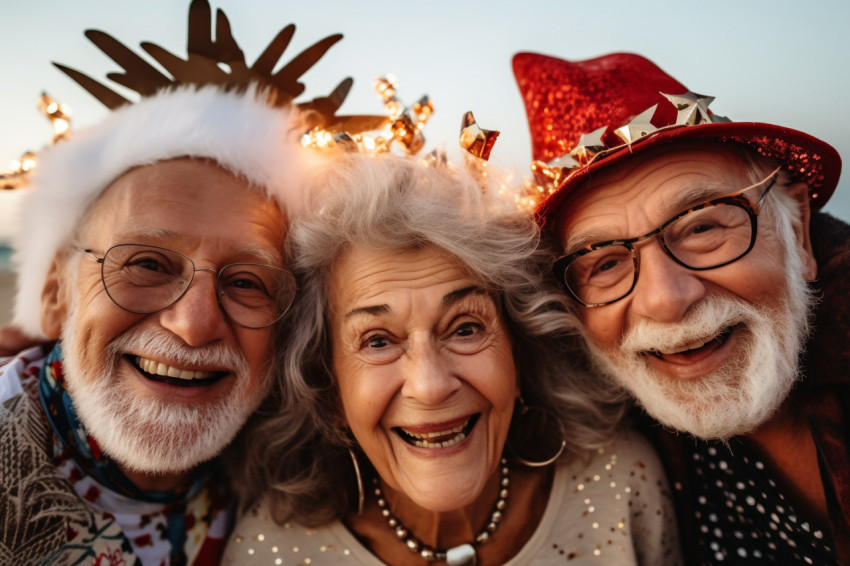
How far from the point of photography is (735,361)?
2.00 metres

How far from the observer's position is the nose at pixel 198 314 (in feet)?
6.22

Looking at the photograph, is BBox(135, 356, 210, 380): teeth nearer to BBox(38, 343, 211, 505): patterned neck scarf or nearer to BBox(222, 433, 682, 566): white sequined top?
BBox(38, 343, 211, 505): patterned neck scarf

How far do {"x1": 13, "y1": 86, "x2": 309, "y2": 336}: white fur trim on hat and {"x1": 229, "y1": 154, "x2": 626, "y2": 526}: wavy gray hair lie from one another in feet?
0.83

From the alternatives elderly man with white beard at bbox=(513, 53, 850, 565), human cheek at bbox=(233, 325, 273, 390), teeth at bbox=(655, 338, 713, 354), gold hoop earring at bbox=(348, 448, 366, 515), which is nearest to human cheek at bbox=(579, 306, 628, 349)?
elderly man with white beard at bbox=(513, 53, 850, 565)

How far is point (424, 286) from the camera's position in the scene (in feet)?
6.58

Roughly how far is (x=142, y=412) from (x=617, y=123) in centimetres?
215

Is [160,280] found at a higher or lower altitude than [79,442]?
higher

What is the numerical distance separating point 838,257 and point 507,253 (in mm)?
1294

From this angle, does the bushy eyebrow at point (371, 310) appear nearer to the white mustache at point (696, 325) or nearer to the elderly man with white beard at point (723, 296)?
the elderly man with white beard at point (723, 296)

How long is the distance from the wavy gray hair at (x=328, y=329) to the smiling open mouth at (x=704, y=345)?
42 cm

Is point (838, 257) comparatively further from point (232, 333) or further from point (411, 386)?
point (232, 333)

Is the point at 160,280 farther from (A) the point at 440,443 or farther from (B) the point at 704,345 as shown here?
(B) the point at 704,345

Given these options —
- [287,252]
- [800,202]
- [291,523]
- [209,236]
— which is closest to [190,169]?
[209,236]

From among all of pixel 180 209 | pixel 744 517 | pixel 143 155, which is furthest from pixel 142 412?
pixel 744 517
